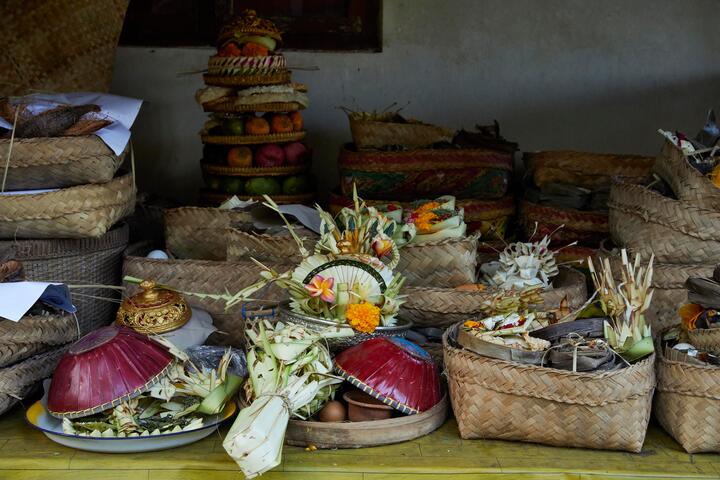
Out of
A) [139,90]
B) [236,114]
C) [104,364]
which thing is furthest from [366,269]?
[139,90]

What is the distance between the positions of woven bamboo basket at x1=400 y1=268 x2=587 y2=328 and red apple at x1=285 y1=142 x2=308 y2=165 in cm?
165

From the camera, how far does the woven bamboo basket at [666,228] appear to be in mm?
3482

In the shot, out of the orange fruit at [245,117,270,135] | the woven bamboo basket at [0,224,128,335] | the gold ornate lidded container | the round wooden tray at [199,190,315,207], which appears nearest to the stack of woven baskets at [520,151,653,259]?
the round wooden tray at [199,190,315,207]

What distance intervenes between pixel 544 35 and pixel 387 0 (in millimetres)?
1037

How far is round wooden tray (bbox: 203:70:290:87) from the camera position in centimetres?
487

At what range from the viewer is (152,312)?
11.4 ft

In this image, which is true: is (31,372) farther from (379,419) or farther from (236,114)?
(236,114)

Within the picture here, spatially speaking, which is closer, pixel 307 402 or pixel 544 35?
pixel 307 402

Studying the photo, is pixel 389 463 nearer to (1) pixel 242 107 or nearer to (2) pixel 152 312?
(2) pixel 152 312

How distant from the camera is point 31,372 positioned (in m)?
3.35

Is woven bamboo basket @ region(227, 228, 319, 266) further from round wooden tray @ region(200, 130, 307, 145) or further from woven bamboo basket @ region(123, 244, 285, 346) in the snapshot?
round wooden tray @ region(200, 130, 307, 145)

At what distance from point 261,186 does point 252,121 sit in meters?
0.37

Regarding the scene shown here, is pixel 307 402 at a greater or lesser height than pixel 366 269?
lesser

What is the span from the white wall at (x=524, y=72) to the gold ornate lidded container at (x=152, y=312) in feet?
8.31
